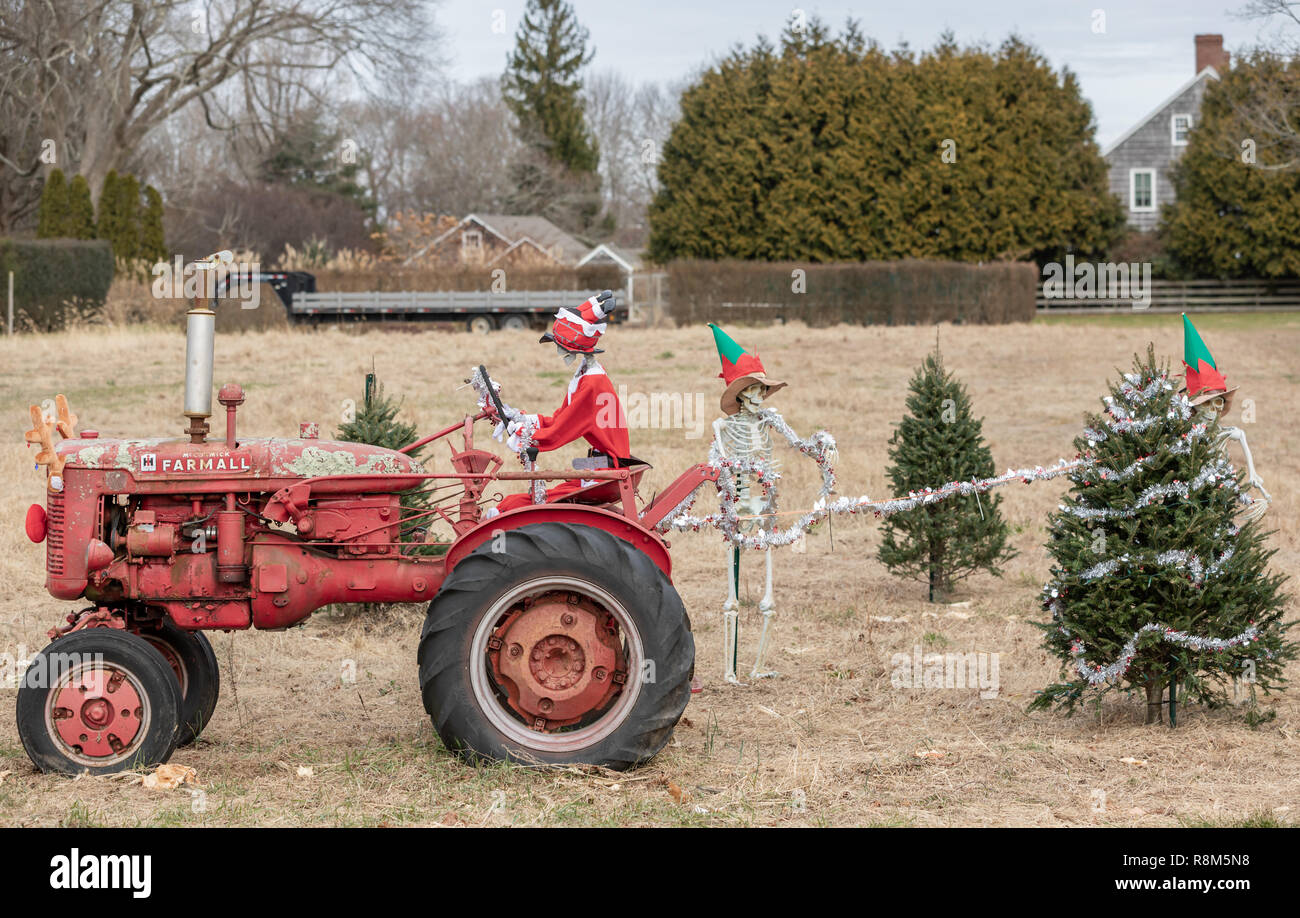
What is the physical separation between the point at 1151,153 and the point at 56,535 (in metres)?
49.9

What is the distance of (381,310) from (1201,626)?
97.8 feet

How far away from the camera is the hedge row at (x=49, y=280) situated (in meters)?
27.1

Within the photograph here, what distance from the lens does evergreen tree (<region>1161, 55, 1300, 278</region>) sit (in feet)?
137

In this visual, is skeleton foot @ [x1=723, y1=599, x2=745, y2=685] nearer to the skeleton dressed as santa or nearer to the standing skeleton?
the standing skeleton

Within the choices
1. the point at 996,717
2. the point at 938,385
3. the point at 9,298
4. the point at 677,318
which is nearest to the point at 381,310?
the point at 677,318

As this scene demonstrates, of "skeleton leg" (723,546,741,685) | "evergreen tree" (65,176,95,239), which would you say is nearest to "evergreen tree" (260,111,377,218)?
"evergreen tree" (65,176,95,239)

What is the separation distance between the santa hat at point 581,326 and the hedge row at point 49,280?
77.0 feet

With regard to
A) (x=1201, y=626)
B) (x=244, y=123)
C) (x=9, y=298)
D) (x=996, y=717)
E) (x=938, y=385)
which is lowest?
(x=996, y=717)

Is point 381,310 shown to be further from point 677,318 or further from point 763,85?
point 763,85

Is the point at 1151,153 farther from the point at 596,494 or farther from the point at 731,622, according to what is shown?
the point at 596,494

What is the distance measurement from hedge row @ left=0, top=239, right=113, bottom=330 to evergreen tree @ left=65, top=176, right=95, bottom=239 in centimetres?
528

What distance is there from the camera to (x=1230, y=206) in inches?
1724
